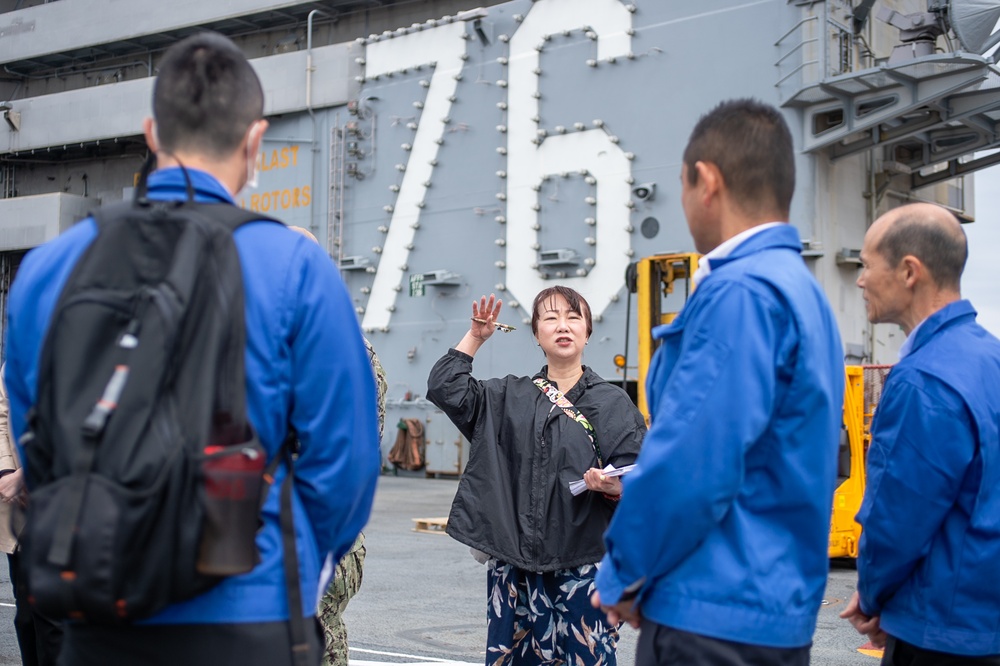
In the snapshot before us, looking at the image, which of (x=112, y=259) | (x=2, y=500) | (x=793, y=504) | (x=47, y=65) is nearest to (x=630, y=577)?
(x=793, y=504)

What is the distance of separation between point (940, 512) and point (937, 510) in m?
0.01

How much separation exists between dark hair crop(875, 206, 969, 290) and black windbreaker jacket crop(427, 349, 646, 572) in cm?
160

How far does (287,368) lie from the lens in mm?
2164

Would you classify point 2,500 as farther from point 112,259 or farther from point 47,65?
point 47,65

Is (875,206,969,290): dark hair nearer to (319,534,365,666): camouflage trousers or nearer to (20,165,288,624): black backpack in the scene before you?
(20,165,288,624): black backpack

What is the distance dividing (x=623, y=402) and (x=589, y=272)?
13460mm

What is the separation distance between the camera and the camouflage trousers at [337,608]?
13.8ft

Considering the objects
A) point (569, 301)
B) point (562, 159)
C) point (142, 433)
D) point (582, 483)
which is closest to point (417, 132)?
point (562, 159)

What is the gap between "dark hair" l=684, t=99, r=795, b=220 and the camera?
2.57 meters

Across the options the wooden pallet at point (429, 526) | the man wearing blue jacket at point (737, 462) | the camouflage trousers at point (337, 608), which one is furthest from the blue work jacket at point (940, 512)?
the wooden pallet at point (429, 526)

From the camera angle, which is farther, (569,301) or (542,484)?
(569,301)

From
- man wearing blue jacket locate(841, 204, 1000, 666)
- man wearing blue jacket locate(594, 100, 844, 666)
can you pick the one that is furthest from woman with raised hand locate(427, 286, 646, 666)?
man wearing blue jacket locate(594, 100, 844, 666)

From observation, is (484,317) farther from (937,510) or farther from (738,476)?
(738,476)

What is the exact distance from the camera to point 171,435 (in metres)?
1.90
